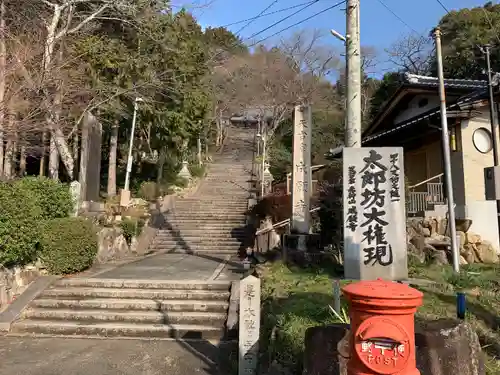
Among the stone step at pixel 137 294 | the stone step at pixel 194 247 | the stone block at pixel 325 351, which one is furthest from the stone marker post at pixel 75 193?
the stone block at pixel 325 351

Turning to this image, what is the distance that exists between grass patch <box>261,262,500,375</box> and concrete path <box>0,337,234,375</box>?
1049 mm

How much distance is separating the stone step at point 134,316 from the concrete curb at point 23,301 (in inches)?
7.8

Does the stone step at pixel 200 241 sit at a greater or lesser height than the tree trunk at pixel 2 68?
lesser

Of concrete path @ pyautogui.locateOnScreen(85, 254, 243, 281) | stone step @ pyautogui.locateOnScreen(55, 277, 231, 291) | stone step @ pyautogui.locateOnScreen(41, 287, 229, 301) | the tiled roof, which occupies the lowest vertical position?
stone step @ pyautogui.locateOnScreen(41, 287, 229, 301)

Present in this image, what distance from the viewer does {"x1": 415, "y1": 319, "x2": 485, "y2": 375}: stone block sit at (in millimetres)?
4043

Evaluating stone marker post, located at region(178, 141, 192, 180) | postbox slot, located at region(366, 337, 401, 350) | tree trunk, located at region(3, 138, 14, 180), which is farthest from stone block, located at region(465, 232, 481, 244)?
stone marker post, located at region(178, 141, 192, 180)

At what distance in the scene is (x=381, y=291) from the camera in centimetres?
304

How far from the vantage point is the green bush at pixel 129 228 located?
16.0 meters

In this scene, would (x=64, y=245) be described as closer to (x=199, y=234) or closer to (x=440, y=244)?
(x=199, y=234)

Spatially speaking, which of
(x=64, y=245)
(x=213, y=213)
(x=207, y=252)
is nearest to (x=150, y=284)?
(x=64, y=245)

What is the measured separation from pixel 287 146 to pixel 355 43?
1278 inches

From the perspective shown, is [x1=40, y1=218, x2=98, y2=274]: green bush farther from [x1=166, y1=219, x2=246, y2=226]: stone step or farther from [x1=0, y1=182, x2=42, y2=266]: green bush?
[x1=166, y1=219, x2=246, y2=226]: stone step

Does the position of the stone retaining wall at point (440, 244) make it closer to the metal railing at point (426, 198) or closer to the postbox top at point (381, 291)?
the metal railing at point (426, 198)

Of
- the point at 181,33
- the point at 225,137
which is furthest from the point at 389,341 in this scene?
the point at 225,137
